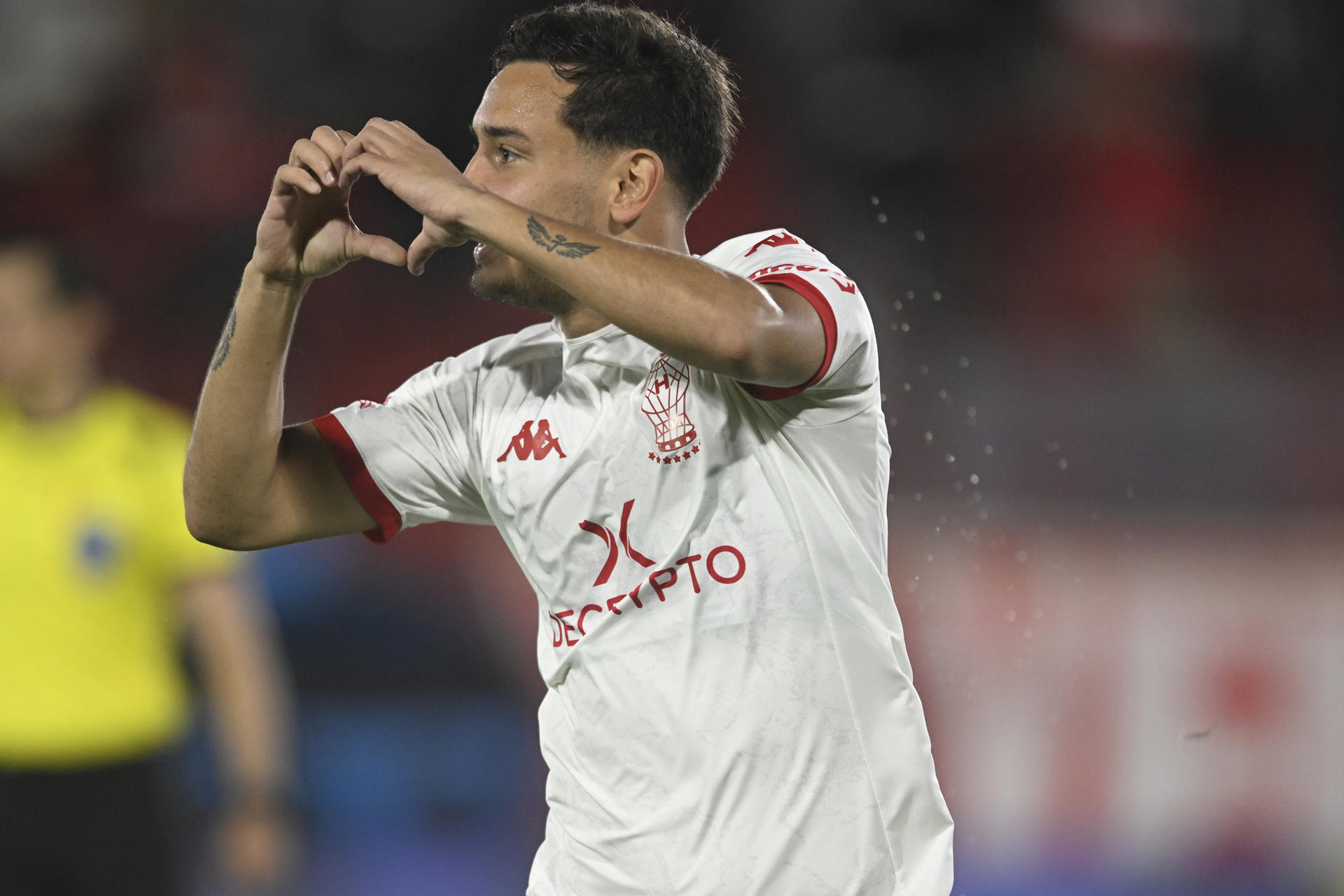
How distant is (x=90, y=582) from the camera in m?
3.11

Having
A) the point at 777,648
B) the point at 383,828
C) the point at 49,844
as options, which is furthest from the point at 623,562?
the point at 383,828

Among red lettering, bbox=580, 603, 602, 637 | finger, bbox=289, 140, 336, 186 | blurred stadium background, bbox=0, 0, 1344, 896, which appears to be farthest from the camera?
blurred stadium background, bbox=0, 0, 1344, 896

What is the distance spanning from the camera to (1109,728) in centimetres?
436

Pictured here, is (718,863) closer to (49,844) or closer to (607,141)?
(607,141)

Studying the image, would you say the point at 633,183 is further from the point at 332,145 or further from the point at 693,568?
the point at 693,568

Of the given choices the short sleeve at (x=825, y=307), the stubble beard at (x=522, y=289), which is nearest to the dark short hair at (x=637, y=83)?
the stubble beard at (x=522, y=289)

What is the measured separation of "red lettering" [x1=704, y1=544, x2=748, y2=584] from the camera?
68.2 inches

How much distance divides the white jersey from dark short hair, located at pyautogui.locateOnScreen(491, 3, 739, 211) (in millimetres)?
269

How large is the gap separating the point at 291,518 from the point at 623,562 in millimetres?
530

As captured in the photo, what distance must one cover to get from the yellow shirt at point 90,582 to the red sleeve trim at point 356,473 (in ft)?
4.27

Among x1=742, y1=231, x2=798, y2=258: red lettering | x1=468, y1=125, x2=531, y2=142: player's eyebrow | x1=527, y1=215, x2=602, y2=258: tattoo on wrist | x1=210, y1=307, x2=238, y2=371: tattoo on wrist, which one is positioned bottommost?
x1=210, y1=307, x2=238, y2=371: tattoo on wrist

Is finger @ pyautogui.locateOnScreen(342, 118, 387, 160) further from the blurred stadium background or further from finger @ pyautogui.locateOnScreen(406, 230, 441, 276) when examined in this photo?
the blurred stadium background

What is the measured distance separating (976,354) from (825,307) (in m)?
3.51

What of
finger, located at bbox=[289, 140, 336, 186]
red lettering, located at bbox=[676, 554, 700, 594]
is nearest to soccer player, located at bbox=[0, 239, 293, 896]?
finger, located at bbox=[289, 140, 336, 186]
